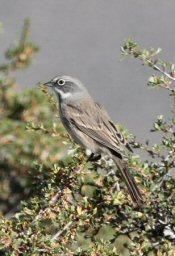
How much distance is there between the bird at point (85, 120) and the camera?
7.15 m

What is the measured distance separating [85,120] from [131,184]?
243 cm

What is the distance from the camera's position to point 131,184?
5336mm

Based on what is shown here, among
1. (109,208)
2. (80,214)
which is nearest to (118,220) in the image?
(109,208)

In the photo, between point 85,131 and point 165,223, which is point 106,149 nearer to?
point 85,131

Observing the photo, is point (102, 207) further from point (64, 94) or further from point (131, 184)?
point (64, 94)

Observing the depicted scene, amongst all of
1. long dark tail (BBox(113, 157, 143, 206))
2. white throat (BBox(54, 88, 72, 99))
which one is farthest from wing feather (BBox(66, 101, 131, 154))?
long dark tail (BBox(113, 157, 143, 206))

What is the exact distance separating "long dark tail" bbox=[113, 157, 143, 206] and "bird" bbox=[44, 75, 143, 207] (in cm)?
69

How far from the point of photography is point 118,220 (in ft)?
16.5

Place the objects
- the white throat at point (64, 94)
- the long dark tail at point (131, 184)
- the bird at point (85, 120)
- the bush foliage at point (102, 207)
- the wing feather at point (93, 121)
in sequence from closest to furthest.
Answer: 1. the bush foliage at point (102, 207)
2. the long dark tail at point (131, 184)
3. the bird at point (85, 120)
4. the wing feather at point (93, 121)
5. the white throat at point (64, 94)

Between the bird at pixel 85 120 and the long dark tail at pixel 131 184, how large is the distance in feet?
2.27

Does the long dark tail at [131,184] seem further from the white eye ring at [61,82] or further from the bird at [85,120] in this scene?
the white eye ring at [61,82]

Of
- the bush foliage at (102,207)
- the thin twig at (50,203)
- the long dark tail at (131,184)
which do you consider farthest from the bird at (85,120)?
the thin twig at (50,203)

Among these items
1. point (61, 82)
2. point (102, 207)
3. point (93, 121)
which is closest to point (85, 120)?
point (93, 121)

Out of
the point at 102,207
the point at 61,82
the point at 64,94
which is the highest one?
the point at 61,82
